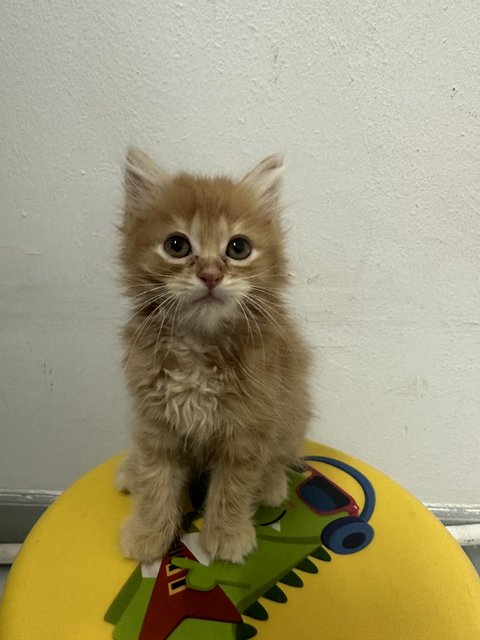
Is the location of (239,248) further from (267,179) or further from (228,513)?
(228,513)

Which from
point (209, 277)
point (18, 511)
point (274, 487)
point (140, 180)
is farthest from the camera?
point (18, 511)

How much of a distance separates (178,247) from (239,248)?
0.08 m

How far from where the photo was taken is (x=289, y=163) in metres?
0.92

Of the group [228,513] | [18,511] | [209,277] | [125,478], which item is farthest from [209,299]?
[18,511]

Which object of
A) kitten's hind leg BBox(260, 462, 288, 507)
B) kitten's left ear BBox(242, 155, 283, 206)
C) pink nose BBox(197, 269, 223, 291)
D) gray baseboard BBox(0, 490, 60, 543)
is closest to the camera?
pink nose BBox(197, 269, 223, 291)

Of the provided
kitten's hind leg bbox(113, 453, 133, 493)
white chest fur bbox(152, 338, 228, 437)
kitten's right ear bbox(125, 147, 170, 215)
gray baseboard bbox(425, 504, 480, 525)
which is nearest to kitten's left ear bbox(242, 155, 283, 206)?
kitten's right ear bbox(125, 147, 170, 215)

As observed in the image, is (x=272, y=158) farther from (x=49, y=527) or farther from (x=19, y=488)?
(x=19, y=488)

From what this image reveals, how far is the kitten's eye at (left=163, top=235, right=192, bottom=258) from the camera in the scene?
24.3 inches

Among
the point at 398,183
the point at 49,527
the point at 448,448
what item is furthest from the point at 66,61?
the point at 448,448

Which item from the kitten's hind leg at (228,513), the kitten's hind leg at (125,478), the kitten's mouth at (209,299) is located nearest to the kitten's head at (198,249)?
the kitten's mouth at (209,299)

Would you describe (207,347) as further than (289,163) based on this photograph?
No

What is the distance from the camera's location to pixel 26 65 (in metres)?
0.85

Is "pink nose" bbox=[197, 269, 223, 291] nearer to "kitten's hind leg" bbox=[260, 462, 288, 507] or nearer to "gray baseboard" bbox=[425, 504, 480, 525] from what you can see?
"kitten's hind leg" bbox=[260, 462, 288, 507]

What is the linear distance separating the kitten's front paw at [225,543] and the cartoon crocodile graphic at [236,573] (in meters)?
0.01
